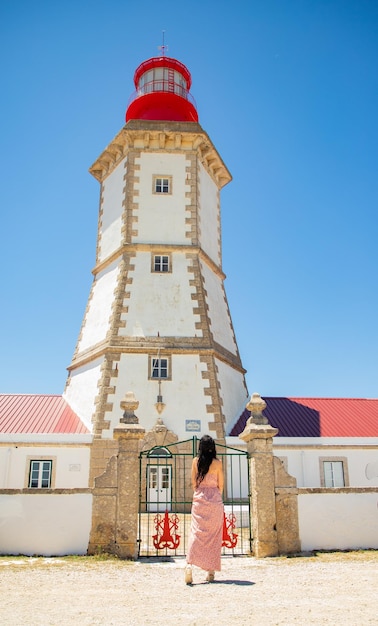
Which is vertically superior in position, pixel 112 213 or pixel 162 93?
pixel 162 93

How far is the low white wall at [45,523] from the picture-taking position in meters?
9.02

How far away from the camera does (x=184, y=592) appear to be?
6.33 metres

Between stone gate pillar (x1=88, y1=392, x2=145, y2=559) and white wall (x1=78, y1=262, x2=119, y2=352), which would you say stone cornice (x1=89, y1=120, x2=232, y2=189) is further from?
stone gate pillar (x1=88, y1=392, x2=145, y2=559)

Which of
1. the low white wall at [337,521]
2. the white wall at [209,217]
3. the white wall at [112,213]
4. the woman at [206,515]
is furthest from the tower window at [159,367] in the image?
the woman at [206,515]

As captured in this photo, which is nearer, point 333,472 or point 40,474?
point 40,474

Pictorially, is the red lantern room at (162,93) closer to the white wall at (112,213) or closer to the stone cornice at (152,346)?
the white wall at (112,213)

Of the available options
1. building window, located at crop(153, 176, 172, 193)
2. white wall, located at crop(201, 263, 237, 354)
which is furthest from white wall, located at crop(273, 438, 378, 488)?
building window, located at crop(153, 176, 172, 193)

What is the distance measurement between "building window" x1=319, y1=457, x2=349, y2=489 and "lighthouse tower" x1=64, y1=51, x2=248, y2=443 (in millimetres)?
3404

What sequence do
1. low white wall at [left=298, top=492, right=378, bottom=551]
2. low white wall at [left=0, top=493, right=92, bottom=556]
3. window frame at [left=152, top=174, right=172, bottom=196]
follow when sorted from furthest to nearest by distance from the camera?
window frame at [left=152, top=174, right=172, bottom=196] < low white wall at [left=298, top=492, right=378, bottom=551] < low white wall at [left=0, top=493, right=92, bottom=556]

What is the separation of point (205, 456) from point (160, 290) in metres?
11.7

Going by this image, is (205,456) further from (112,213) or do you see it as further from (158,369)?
(112,213)

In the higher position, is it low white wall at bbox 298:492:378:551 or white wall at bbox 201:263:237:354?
white wall at bbox 201:263:237:354

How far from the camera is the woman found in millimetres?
6922

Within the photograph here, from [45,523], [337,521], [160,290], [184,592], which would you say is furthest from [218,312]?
[184,592]
